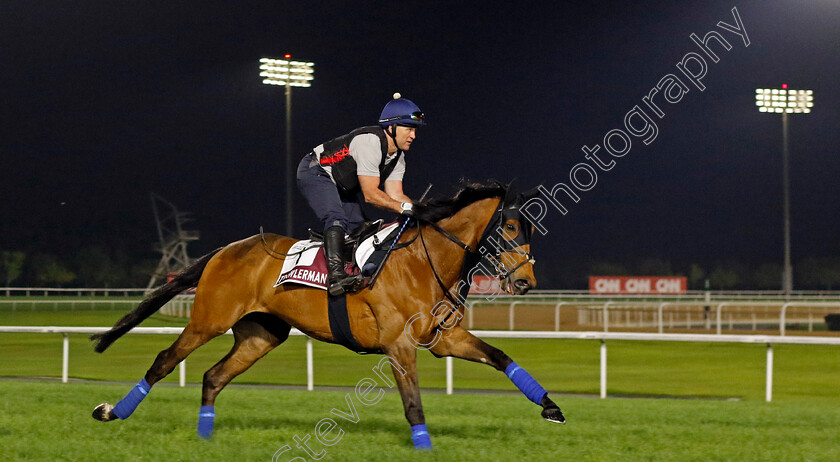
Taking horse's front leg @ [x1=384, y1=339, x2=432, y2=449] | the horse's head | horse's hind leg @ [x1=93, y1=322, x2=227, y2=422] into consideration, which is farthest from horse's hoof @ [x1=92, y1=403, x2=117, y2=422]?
the horse's head

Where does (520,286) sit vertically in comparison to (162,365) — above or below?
above

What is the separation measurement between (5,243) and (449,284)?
71376mm

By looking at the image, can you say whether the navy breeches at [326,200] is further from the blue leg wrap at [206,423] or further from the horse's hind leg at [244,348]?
the blue leg wrap at [206,423]

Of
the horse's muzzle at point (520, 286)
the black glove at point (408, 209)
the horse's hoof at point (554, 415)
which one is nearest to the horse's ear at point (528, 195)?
the horse's muzzle at point (520, 286)

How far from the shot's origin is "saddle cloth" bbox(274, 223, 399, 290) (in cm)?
483

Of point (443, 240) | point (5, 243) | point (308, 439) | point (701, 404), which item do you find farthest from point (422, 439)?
point (5, 243)

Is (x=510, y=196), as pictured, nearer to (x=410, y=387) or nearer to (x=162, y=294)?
(x=410, y=387)

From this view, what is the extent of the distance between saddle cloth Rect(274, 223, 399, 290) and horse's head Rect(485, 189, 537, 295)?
23.0 inches

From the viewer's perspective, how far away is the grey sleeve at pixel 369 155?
480 centimetres

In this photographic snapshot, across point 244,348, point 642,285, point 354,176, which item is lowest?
point 244,348

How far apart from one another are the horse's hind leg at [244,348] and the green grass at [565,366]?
4.54m

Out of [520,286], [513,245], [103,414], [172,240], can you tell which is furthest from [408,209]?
[172,240]

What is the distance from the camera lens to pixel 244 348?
208 inches

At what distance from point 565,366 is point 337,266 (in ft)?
27.1
